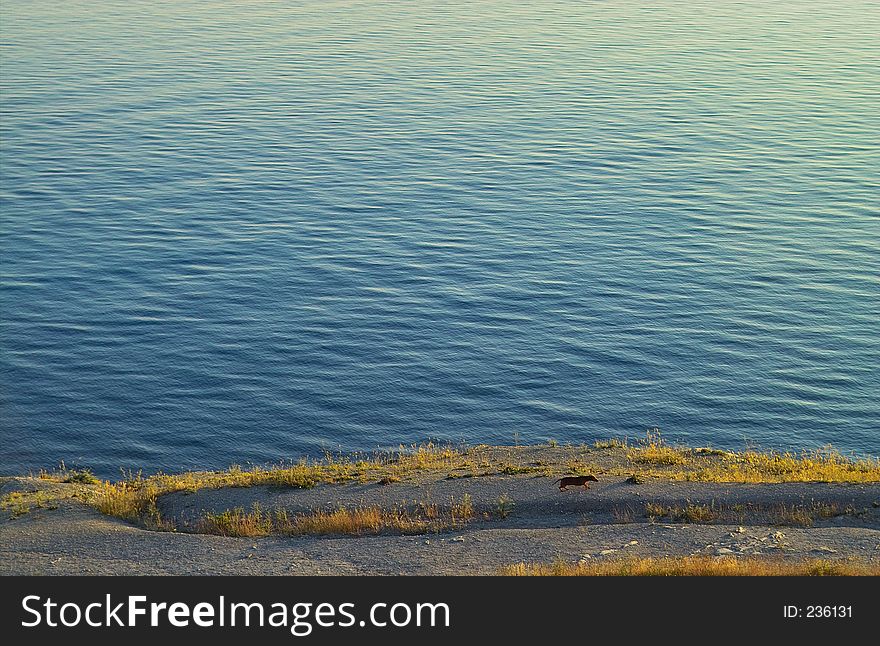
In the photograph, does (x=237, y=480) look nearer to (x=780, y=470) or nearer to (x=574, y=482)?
(x=574, y=482)

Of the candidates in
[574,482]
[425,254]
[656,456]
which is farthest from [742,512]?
[425,254]

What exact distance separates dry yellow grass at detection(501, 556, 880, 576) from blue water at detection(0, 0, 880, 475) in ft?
53.3

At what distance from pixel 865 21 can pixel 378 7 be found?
54.0 m

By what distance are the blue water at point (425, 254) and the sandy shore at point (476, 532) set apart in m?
10.5

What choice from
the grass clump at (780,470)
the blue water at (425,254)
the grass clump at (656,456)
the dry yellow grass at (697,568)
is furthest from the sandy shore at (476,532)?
the blue water at (425,254)

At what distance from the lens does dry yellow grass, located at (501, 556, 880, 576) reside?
712 inches

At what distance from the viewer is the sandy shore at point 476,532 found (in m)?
20.1

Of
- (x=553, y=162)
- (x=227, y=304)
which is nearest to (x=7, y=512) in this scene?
(x=227, y=304)

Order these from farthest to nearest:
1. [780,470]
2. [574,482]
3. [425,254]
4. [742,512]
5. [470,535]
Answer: [425,254] < [780,470] < [574,482] < [742,512] < [470,535]

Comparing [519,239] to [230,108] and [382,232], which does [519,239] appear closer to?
[382,232]

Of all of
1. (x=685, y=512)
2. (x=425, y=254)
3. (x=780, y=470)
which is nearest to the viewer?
(x=685, y=512)

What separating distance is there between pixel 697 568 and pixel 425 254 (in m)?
34.9

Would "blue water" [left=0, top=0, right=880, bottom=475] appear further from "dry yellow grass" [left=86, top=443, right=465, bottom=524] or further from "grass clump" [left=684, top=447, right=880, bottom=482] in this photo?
"dry yellow grass" [left=86, top=443, right=465, bottom=524]

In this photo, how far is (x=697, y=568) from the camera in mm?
18203
